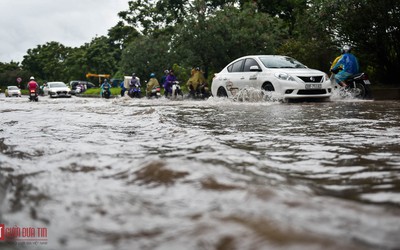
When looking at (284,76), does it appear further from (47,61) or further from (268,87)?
(47,61)

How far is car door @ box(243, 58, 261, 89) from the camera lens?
10773 mm

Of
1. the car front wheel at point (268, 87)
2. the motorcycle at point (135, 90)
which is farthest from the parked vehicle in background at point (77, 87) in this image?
the car front wheel at point (268, 87)

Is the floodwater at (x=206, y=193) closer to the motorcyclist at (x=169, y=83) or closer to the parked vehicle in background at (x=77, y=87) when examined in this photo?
the motorcyclist at (x=169, y=83)

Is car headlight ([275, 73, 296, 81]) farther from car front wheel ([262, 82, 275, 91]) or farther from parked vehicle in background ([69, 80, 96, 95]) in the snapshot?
parked vehicle in background ([69, 80, 96, 95])

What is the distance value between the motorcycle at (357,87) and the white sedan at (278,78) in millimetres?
754

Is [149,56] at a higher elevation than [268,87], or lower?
higher

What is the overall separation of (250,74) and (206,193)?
366 inches

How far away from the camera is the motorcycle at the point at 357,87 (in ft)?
34.8

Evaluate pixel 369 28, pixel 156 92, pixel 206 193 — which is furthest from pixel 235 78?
pixel 206 193

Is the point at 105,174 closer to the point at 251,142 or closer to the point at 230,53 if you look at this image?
the point at 251,142

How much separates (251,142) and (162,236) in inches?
83.2

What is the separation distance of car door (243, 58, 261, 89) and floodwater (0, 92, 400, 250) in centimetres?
728

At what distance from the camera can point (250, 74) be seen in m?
11.0

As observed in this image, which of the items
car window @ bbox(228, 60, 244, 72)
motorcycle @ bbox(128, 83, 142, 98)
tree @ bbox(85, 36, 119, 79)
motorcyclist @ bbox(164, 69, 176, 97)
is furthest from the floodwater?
tree @ bbox(85, 36, 119, 79)
